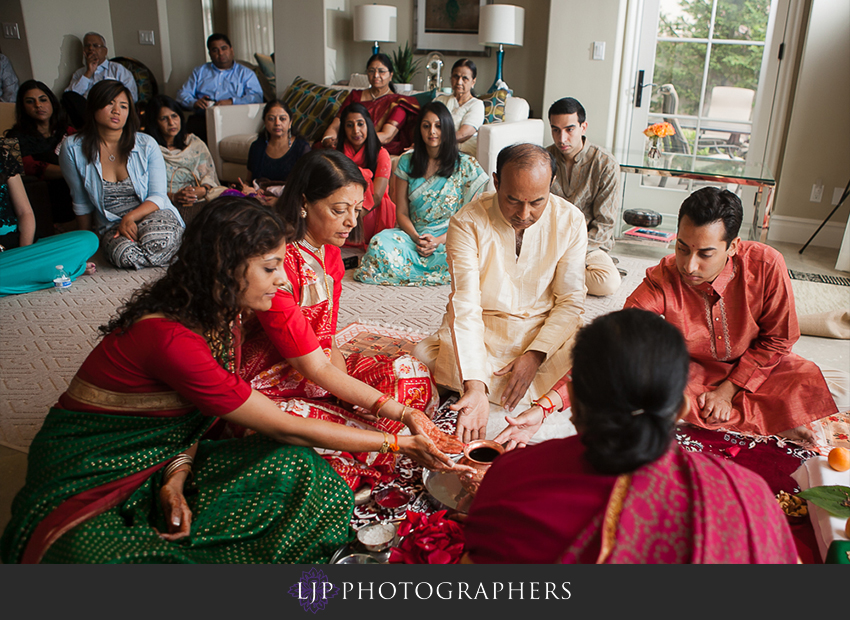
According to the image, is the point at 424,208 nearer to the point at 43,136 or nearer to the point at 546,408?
the point at 546,408

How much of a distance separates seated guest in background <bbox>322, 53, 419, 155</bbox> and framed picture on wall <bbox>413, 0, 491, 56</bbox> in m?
0.87

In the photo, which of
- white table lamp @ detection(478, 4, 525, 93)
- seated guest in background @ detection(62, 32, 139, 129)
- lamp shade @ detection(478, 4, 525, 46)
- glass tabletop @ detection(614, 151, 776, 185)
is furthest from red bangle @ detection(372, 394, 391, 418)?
seated guest in background @ detection(62, 32, 139, 129)

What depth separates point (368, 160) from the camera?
160 inches

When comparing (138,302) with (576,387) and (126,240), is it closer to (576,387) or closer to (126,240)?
(576,387)

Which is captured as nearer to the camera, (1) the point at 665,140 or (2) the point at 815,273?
(2) the point at 815,273

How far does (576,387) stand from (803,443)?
1.50 meters

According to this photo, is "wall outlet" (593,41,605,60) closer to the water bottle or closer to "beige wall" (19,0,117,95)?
the water bottle

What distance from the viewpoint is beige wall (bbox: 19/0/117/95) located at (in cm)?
638

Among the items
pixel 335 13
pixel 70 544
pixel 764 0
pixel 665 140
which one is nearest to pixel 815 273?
pixel 665 140

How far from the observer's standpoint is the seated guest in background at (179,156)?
4430 millimetres

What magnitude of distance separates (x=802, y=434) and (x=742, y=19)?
384 cm

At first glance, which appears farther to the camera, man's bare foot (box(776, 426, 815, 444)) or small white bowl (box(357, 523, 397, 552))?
man's bare foot (box(776, 426, 815, 444))

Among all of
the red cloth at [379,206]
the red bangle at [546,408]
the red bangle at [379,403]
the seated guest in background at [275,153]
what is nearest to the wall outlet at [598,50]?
the red cloth at [379,206]

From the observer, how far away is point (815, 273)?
3.90m
